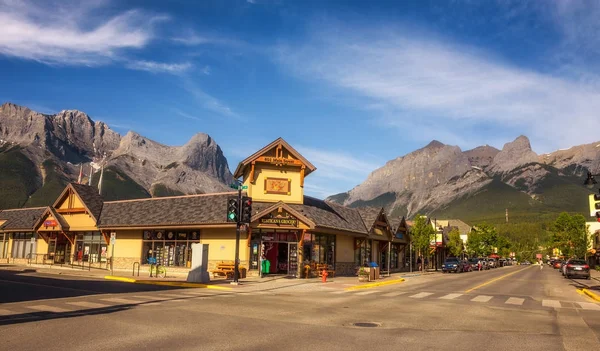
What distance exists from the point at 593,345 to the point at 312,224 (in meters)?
22.5

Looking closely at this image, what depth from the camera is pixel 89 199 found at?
42.8 metres

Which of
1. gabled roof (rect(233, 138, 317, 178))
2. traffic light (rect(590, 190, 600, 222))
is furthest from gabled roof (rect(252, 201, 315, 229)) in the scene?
traffic light (rect(590, 190, 600, 222))

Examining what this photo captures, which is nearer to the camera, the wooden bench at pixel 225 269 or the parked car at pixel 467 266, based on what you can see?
the wooden bench at pixel 225 269

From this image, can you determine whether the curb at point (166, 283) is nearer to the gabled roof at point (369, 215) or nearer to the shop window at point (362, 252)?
the shop window at point (362, 252)

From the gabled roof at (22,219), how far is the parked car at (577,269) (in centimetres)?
5045

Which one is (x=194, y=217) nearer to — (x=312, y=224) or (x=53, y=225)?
(x=312, y=224)

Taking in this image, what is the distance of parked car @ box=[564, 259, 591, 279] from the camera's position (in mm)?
42500

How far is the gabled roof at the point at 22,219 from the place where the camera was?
47062mm

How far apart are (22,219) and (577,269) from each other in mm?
55538

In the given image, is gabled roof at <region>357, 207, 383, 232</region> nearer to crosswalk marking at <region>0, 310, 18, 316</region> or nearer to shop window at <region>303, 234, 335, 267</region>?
shop window at <region>303, 234, 335, 267</region>

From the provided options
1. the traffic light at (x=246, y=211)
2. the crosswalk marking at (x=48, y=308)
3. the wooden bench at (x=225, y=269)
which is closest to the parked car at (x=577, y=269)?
the wooden bench at (x=225, y=269)

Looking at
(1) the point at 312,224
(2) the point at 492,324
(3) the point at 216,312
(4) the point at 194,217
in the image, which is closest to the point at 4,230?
(4) the point at 194,217

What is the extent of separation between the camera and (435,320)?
42.5ft

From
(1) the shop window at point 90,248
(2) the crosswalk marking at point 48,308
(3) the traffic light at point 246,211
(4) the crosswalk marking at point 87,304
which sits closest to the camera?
(2) the crosswalk marking at point 48,308
